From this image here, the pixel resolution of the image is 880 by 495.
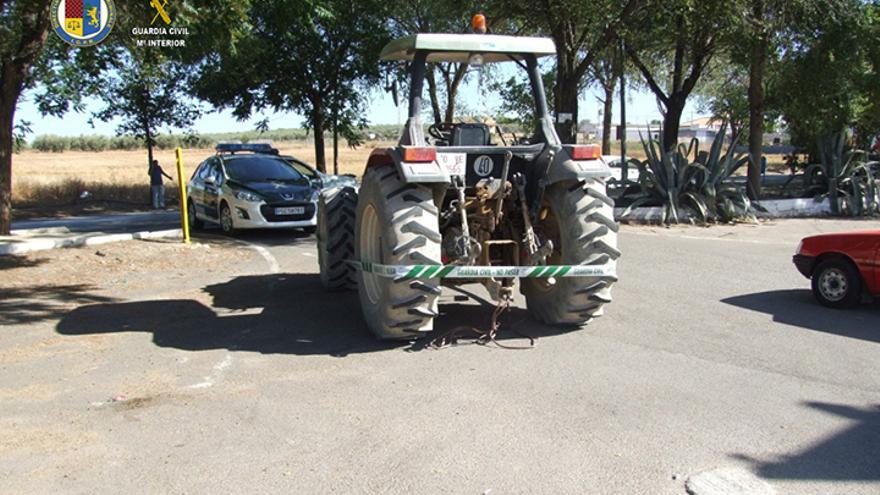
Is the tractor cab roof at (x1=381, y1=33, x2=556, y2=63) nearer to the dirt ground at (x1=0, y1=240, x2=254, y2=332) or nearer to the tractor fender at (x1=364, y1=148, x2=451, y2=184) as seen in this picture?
the tractor fender at (x1=364, y1=148, x2=451, y2=184)

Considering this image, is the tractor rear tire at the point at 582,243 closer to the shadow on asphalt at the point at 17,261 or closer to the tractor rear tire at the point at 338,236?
the tractor rear tire at the point at 338,236

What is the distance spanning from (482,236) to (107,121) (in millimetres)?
20020

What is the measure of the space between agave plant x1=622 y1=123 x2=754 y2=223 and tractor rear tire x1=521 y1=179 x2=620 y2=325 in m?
9.46

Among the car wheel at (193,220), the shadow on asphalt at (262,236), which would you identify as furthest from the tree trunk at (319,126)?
the shadow on asphalt at (262,236)

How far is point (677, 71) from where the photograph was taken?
2161 centimetres

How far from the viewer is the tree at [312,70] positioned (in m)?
20.4

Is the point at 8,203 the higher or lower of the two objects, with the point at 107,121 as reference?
lower

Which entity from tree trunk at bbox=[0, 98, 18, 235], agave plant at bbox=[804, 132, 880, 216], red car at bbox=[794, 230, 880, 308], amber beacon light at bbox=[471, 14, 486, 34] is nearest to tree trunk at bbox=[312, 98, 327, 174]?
tree trunk at bbox=[0, 98, 18, 235]

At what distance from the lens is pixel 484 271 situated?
6.19 meters

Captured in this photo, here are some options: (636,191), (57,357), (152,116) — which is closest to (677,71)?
(636,191)

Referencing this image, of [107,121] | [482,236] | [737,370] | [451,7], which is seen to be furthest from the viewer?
[107,121]

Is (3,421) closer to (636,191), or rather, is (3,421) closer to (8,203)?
(8,203)

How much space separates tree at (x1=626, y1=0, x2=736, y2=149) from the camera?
15.5 m

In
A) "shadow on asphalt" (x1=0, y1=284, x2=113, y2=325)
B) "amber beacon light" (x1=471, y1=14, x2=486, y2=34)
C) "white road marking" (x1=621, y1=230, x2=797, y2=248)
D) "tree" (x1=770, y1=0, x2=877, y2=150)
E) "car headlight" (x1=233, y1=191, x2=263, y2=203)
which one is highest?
"tree" (x1=770, y1=0, x2=877, y2=150)
